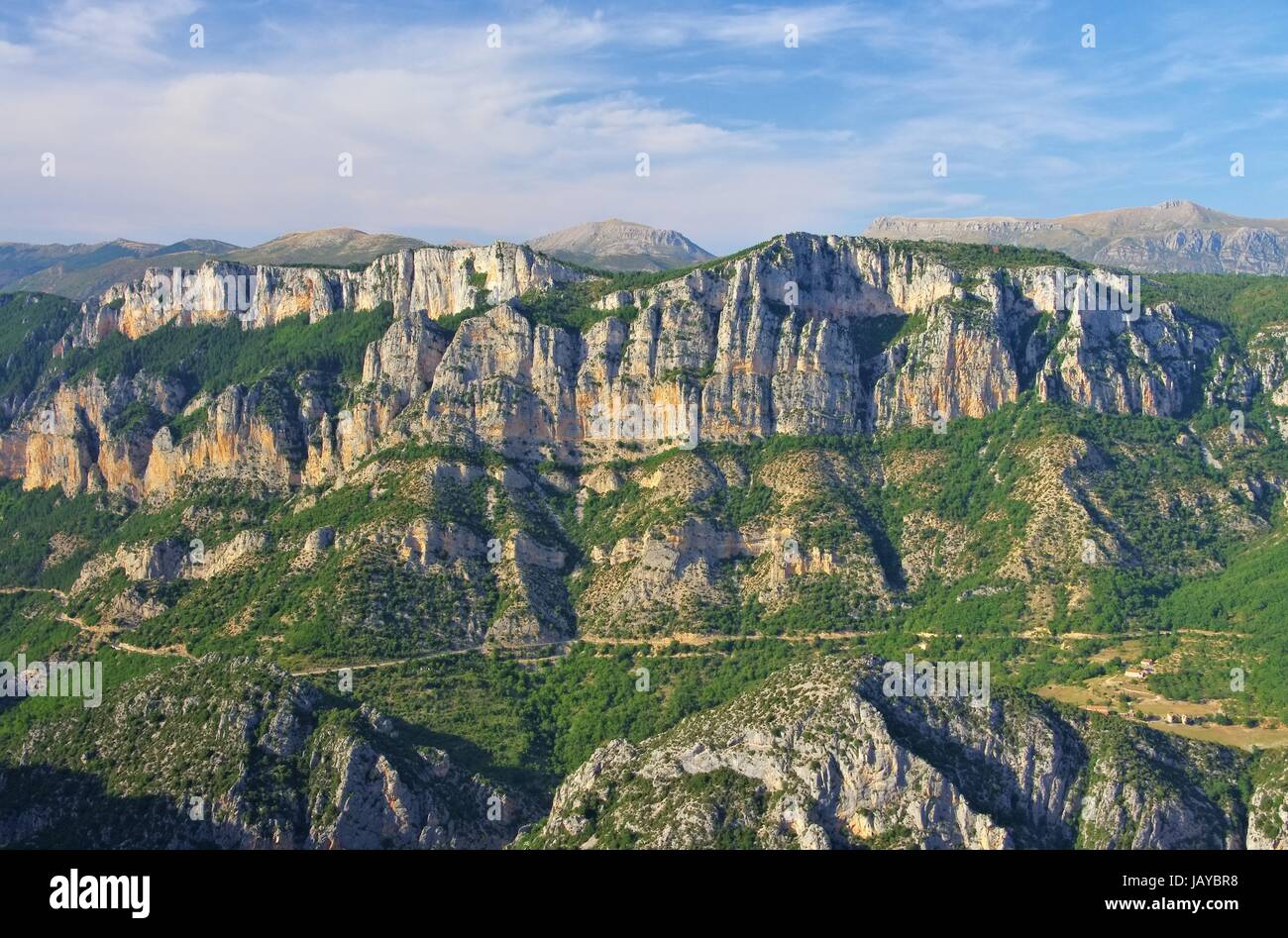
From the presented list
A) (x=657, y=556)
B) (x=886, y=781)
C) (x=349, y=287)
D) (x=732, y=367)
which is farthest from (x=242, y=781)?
(x=349, y=287)

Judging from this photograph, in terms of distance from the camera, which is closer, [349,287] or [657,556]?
[657,556]

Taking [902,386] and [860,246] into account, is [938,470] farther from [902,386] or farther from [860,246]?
[860,246]

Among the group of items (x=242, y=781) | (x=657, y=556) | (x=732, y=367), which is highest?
(x=732, y=367)

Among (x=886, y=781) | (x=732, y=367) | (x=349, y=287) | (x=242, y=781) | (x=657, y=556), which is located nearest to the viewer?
(x=886, y=781)

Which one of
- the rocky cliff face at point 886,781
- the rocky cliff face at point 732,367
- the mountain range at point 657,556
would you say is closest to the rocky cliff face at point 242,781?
the mountain range at point 657,556

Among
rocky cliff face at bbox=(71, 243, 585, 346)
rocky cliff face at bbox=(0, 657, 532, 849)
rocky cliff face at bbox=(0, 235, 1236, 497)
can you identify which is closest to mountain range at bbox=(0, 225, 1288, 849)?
rocky cliff face at bbox=(0, 657, 532, 849)

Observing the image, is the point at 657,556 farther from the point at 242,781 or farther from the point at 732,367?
the point at 242,781
